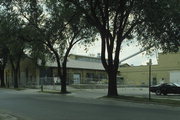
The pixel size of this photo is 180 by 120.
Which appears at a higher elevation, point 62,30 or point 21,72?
point 62,30

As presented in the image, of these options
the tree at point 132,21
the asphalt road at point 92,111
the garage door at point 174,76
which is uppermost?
the tree at point 132,21

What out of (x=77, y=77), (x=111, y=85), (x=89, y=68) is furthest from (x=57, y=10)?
(x=89, y=68)

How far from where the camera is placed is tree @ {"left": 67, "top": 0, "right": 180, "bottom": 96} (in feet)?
86.5

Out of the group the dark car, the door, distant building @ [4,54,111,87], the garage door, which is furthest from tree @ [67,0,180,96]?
the garage door

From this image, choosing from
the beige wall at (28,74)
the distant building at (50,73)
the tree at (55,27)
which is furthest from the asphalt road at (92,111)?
the beige wall at (28,74)

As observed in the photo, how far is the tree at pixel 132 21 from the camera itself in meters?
26.4

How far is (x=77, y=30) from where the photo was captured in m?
39.2

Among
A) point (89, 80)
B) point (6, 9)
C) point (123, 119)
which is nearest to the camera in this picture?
point (123, 119)

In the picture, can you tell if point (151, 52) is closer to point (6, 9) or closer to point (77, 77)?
point (6, 9)

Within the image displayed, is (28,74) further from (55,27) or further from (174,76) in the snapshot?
→ (55,27)

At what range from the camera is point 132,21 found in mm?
31047

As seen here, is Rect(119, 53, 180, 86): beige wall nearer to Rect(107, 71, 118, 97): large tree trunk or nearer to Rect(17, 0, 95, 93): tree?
Rect(17, 0, 95, 93): tree

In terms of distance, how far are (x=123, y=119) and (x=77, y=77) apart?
58.5m

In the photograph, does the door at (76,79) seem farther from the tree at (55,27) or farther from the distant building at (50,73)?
the tree at (55,27)
